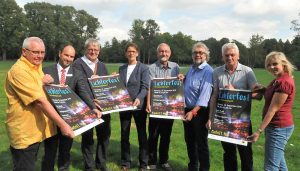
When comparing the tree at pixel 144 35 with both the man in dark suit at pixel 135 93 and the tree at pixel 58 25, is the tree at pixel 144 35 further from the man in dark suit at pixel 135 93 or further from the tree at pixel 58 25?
the man in dark suit at pixel 135 93

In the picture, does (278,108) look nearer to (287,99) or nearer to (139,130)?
(287,99)

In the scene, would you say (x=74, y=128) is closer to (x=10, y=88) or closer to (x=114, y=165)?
(x=10, y=88)

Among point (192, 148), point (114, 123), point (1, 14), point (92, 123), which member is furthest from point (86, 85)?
point (1, 14)

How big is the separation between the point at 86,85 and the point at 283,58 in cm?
375

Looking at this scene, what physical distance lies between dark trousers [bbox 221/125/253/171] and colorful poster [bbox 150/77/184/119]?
3.81 feet

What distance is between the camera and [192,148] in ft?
22.3

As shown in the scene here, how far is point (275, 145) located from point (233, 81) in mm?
1402

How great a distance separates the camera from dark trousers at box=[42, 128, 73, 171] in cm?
574

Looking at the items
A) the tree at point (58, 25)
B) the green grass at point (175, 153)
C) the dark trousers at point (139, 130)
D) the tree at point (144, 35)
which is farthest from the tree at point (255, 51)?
the dark trousers at point (139, 130)

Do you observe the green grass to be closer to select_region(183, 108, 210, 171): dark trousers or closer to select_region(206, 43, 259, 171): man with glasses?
select_region(183, 108, 210, 171): dark trousers

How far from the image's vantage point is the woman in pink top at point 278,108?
16.2ft

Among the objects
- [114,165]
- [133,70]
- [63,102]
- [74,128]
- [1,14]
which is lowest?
[114,165]

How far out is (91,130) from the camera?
22.4 feet

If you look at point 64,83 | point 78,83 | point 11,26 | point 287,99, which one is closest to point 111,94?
point 78,83
